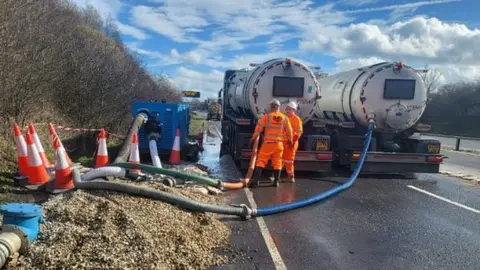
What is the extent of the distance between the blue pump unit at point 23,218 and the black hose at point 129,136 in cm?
379

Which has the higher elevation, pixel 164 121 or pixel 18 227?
pixel 164 121

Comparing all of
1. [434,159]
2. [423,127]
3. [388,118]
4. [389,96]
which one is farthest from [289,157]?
[423,127]

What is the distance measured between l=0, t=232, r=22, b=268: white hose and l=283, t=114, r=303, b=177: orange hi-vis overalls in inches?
233

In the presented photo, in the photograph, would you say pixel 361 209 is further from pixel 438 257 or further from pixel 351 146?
pixel 351 146

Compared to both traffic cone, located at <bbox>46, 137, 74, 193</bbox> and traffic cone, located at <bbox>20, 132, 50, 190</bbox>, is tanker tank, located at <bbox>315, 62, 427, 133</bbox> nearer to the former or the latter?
traffic cone, located at <bbox>46, 137, 74, 193</bbox>

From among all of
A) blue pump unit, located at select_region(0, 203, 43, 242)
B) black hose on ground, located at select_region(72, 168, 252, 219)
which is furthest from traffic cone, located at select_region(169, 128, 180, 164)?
blue pump unit, located at select_region(0, 203, 43, 242)

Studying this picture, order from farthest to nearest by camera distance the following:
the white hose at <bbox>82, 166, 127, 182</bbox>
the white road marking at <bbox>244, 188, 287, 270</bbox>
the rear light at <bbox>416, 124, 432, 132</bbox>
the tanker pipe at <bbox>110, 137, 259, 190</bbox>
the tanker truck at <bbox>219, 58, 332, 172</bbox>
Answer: the rear light at <bbox>416, 124, 432, 132</bbox> → the tanker truck at <bbox>219, 58, 332, 172</bbox> → the tanker pipe at <bbox>110, 137, 259, 190</bbox> → the white hose at <bbox>82, 166, 127, 182</bbox> → the white road marking at <bbox>244, 188, 287, 270</bbox>

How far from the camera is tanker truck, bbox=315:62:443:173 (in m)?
10.2

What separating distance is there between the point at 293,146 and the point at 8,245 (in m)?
6.24

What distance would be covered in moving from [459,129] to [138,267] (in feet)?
187

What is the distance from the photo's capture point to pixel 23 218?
3896 mm

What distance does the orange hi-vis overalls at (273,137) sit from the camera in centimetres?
840

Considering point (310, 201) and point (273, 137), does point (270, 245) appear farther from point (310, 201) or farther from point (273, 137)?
point (273, 137)

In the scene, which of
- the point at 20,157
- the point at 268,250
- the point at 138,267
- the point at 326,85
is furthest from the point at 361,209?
the point at 326,85
